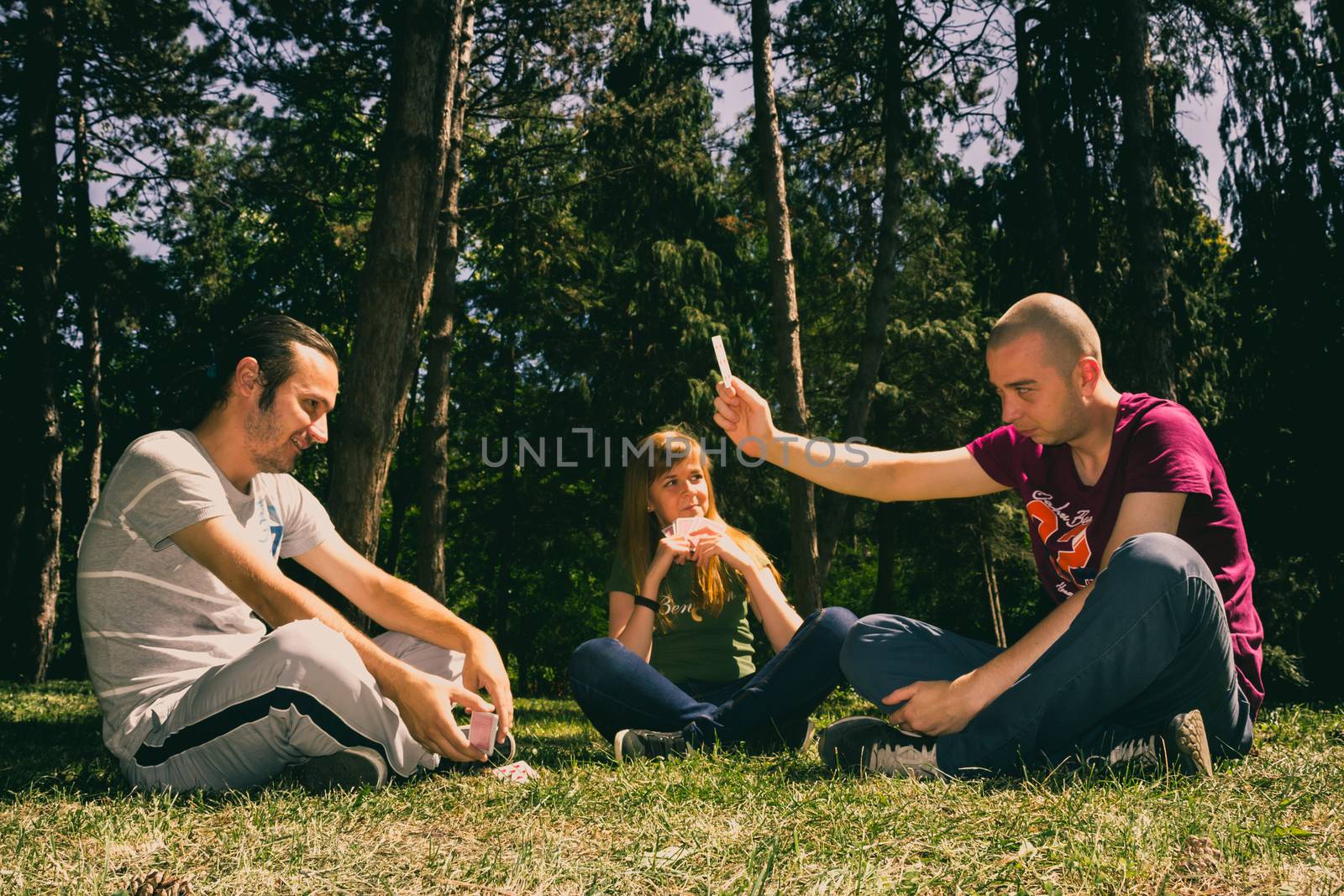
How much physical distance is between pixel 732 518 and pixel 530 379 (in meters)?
5.13

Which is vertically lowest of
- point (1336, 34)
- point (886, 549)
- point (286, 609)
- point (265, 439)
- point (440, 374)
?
point (886, 549)

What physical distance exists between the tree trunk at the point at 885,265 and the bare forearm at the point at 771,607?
740 centimetres

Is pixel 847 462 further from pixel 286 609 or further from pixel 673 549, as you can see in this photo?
pixel 286 609

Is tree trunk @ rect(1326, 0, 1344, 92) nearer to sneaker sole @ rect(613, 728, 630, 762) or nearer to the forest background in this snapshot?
the forest background

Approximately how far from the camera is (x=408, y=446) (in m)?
23.7

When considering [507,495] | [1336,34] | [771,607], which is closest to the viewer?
[771,607]

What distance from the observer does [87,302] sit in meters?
14.9

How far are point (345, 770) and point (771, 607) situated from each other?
1951 mm

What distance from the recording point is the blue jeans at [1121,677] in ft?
8.86

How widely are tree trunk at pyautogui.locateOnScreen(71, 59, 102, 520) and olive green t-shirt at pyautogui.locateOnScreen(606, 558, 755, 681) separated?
1242 centimetres

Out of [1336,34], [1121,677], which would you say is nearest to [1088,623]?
[1121,677]

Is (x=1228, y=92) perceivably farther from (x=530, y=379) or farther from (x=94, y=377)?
(x=94, y=377)

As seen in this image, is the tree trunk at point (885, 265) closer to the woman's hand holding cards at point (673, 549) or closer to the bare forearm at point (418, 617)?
the woman's hand holding cards at point (673, 549)

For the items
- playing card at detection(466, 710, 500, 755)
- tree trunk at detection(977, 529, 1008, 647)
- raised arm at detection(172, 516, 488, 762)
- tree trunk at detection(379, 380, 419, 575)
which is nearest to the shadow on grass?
raised arm at detection(172, 516, 488, 762)
